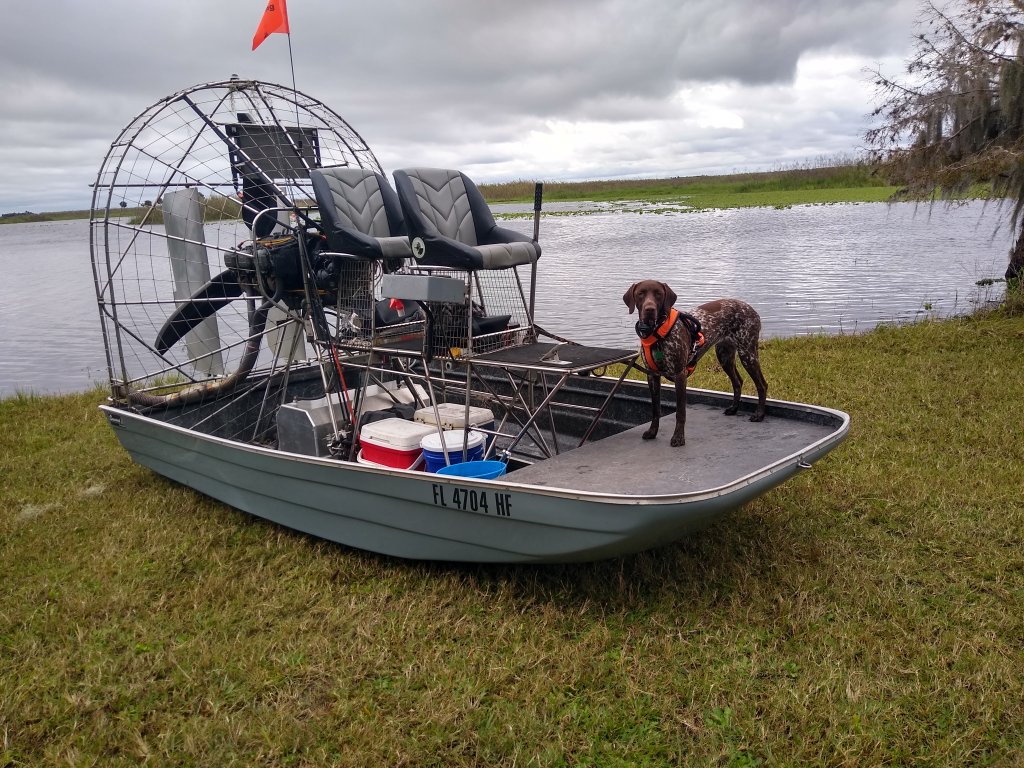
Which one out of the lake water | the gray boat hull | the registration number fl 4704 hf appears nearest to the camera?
the gray boat hull

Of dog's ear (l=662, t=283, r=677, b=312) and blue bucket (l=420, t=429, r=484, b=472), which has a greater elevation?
dog's ear (l=662, t=283, r=677, b=312)

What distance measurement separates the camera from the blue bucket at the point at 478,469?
4.30 meters

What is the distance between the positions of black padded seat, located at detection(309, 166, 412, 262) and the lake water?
6.75 metres

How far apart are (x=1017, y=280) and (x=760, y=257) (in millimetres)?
11059

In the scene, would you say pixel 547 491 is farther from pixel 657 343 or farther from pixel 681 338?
pixel 681 338

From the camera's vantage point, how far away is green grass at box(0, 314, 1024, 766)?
3.01 m

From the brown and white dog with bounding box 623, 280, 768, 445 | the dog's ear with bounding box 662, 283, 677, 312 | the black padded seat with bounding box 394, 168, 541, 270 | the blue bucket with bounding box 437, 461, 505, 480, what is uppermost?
the black padded seat with bounding box 394, 168, 541, 270

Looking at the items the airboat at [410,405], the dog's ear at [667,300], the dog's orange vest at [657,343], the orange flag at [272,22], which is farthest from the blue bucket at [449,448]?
the orange flag at [272,22]

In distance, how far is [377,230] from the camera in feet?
18.0

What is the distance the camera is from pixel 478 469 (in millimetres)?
4336

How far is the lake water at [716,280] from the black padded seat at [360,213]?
6747 millimetres

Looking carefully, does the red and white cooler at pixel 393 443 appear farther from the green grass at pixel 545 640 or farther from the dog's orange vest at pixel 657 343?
the dog's orange vest at pixel 657 343

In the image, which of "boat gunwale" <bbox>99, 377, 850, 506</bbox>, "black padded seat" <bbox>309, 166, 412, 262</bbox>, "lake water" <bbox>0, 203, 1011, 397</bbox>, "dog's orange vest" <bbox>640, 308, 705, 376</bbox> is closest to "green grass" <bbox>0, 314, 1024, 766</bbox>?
"boat gunwale" <bbox>99, 377, 850, 506</bbox>

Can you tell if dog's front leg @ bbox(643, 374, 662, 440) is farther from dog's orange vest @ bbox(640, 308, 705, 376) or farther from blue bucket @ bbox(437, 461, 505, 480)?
blue bucket @ bbox(437, 461, 505, 480)
